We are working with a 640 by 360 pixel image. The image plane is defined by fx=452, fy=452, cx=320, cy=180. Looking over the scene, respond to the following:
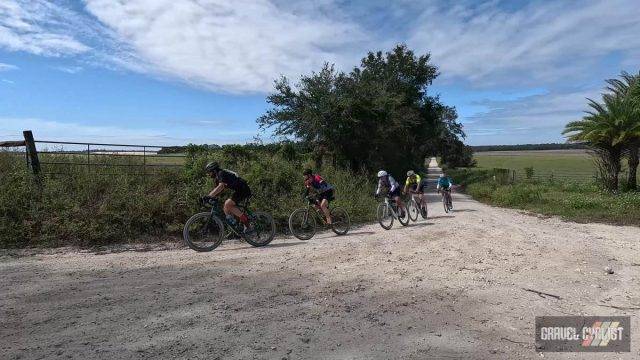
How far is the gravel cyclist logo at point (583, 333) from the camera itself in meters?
4.87

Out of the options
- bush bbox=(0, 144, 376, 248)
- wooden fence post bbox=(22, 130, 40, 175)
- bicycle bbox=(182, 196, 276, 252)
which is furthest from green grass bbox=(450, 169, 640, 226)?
wooden fence post bbox=(22, 130, 40, 175)

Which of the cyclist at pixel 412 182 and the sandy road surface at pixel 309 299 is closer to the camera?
the sandy road surface at pixel 309 299

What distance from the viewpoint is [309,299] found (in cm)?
609

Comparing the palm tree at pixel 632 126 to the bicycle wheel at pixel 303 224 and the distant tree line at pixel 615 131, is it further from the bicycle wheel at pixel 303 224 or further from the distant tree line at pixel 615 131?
the bicycle wheel at pixel 303 224

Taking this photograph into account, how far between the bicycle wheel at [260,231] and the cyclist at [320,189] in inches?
68.5

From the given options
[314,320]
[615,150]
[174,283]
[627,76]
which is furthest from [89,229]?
[627,76]

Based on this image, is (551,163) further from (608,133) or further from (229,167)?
(229,167)

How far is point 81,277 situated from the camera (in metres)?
7.05

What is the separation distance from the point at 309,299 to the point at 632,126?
2370 cm

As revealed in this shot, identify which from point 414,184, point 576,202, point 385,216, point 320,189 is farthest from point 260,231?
point 576,202

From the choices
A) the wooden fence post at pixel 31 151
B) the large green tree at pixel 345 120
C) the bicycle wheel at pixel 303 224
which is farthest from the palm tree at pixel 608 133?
the wooden fence post at pixel 31 151

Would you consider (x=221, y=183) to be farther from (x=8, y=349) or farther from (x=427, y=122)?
(x=427, y=122)

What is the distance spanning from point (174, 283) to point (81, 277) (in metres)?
1.58

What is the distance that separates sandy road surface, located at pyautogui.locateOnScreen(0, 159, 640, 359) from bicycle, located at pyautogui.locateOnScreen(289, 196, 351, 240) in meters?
1.30
